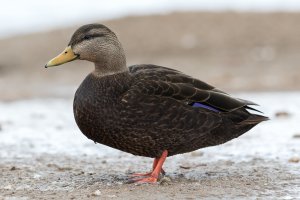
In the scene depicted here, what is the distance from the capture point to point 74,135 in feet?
33.8

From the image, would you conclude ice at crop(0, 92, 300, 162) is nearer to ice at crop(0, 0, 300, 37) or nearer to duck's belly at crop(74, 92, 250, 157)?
duck's belly at crop(74, 92, 250, 157)

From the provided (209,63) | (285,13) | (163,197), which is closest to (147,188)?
(163,197)

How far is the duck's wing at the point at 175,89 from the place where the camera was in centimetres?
751

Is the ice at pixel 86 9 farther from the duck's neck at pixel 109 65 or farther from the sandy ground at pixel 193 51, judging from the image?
the duck's neck at pixel 109 65

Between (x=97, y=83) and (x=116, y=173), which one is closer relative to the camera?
(x=97, y=83)

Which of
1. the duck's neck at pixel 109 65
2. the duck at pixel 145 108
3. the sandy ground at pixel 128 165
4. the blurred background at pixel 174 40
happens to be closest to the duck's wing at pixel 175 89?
the duck at pixel 145 108

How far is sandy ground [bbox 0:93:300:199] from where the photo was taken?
7.11m

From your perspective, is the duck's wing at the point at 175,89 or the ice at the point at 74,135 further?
the ice at the point at 74,135

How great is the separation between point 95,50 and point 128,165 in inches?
56.5

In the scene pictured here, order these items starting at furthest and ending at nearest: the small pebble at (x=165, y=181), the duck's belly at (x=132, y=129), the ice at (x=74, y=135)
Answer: the ice at (x=74, y=135) < the small pebble at (x=165, y=181) < the duck's belly at (x=132, y=129)

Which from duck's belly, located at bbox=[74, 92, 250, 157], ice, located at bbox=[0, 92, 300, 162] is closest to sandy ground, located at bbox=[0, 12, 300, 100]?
ice, located at bbox=[0, 92, 300, 162]

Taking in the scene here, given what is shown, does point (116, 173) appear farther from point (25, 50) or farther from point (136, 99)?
point (25, 50)

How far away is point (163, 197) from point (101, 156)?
93.3 inches

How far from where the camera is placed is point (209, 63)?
52.1 feet
